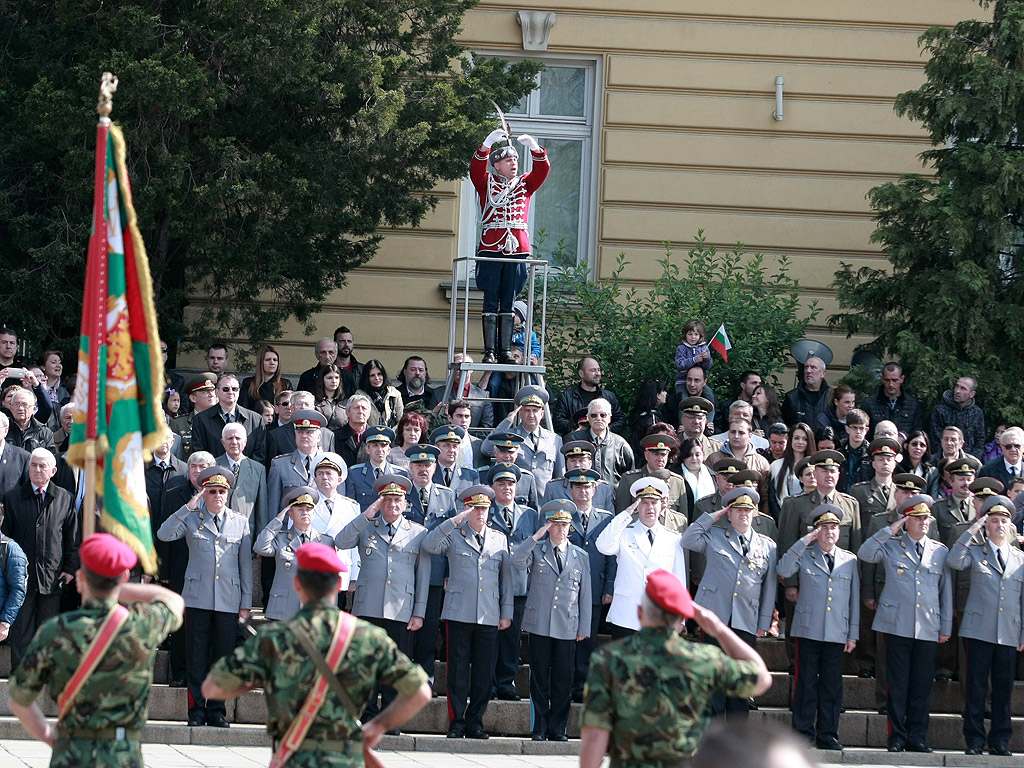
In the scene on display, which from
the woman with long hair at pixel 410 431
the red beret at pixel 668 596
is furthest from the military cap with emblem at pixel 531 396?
the red beret at pixel 668 596

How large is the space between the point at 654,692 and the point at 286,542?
5.25 metres

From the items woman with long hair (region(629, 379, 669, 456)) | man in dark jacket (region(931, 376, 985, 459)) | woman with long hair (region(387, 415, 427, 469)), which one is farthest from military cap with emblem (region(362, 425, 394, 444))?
man in dark jacket (region(931, 376, 985, 459))

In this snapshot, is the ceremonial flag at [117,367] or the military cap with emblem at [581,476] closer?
the ceremonial flag at [117,367]

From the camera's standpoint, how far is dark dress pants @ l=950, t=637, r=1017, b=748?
35.9ft

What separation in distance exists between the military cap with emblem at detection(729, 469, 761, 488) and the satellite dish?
4161mm

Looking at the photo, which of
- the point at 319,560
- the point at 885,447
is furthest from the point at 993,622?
the point at 319,560

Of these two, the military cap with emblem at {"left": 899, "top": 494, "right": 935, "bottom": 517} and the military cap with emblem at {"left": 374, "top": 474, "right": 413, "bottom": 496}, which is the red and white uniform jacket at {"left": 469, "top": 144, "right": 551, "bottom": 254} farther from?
the military cap with emblem at {"left": 899, "top": 494, "right": 935, "bottom": 517}

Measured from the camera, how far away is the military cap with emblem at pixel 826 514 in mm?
10953

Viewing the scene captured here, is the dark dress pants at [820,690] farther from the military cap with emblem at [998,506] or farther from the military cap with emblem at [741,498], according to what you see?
the military cap with emblem at [998,506]

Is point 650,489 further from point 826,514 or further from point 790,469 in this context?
point 790,469

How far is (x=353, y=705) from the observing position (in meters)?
5.67

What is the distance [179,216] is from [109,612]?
836cm

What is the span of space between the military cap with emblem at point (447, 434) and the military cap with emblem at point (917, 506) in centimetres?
351

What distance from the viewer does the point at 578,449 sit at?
37.8ft
